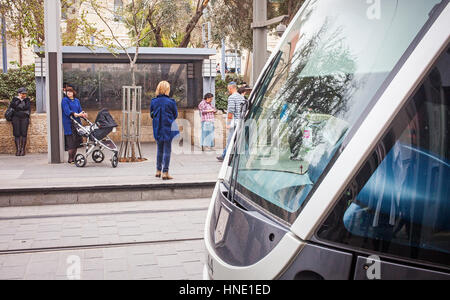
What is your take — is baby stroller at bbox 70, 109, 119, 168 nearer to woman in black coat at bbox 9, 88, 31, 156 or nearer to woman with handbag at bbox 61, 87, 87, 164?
woman with handbag at bbox 61, 87, 87, 164

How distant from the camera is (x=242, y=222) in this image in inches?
98.6

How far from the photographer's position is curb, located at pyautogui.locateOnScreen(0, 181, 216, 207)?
8195 millimetres

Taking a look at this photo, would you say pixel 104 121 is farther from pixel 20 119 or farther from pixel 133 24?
pixel 133 24

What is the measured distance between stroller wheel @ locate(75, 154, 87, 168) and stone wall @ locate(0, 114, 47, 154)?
12.1 ft

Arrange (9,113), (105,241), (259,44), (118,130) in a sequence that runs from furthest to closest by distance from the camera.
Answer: (118,130), (9,113), (259,44), (105,241)

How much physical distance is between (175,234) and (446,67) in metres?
5.02

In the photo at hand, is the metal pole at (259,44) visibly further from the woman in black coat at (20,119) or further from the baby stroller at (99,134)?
the woman in black coat at (20,119)

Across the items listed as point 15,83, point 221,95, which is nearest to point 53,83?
point 15,83

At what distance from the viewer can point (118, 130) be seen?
17000mm

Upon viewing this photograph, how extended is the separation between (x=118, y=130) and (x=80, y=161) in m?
5.92

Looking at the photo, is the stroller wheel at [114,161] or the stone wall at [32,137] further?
the stone wall at [32,137]

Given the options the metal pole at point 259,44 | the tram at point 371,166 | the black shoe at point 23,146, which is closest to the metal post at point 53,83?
the black shoe at point 23,146

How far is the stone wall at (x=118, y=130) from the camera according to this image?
46.4ft

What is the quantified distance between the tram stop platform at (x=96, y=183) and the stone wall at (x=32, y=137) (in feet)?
9.15
